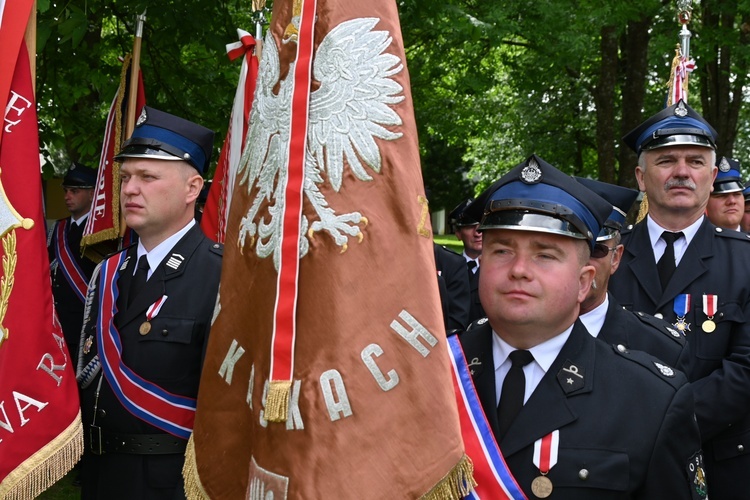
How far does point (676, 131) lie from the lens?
14.8 feet

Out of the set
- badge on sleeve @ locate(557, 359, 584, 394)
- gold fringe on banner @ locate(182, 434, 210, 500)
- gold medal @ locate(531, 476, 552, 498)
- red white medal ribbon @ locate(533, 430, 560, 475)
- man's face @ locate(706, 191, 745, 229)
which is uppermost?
man's face @ locate(706, 191, 745, 229)

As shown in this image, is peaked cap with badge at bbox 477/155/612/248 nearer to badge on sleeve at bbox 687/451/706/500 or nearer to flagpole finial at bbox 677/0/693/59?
badge on sleeve at bbox 687/451/706/500

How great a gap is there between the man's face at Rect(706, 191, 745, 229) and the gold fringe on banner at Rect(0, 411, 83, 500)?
5.70 meters

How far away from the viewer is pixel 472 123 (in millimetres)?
18828

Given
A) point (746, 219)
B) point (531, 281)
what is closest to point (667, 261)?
point (531, 281)

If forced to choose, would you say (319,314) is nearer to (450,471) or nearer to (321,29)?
(450,471)

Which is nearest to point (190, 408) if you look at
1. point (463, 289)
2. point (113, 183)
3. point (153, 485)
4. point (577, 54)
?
point (153, 485)

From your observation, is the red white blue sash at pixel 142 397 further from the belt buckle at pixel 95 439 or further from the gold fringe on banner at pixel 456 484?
the gold fringe on banner at pixel 456 484

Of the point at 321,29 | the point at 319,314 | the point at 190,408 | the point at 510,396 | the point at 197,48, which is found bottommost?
the point at 190,408

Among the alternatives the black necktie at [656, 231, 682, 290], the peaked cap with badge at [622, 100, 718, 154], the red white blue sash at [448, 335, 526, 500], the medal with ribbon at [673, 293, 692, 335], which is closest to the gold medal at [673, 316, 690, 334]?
the medal with ribbon at [673, 293, 692, 335]

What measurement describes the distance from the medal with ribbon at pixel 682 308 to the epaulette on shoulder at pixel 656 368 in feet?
5.05

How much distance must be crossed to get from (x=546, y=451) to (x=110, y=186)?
4214mm

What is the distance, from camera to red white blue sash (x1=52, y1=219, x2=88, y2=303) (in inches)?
319

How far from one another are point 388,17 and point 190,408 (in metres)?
1.90
